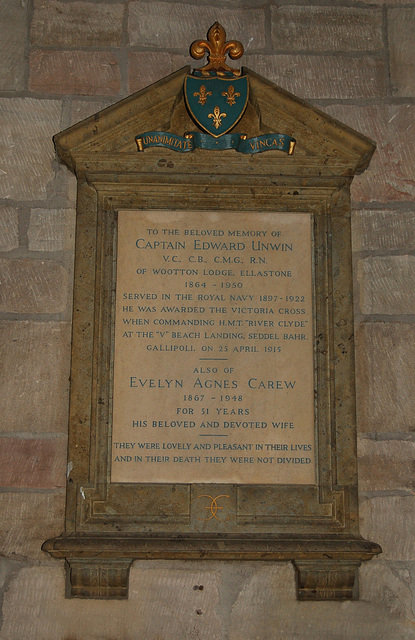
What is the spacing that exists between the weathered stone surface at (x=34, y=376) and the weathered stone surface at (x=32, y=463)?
6 centimetres

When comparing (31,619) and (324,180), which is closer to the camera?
(31,619)

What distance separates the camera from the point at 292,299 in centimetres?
298

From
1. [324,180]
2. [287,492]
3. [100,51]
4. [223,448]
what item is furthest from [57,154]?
[287,492]

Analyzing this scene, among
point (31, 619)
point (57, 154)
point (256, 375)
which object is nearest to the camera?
point (31, 619)

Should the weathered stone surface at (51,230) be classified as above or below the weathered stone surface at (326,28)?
below

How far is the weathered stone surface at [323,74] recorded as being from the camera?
3.27 metres

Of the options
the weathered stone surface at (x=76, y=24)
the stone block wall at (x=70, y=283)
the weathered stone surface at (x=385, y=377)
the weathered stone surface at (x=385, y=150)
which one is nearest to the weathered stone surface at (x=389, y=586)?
the stone block wall at (x=70, y=283)

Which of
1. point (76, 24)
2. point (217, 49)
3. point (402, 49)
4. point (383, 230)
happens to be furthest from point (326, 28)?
point (76, 24)

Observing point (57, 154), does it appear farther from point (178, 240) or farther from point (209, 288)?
point (209, 288)

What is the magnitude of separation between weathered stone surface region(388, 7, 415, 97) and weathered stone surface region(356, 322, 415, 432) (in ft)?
3.64

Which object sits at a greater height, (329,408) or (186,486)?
(329,408)

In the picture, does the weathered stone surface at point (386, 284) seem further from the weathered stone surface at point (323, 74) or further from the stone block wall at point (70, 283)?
the weathered stone surface at point (323, 74)

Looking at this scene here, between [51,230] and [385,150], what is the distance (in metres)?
1.50

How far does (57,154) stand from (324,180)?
3.79 ft
